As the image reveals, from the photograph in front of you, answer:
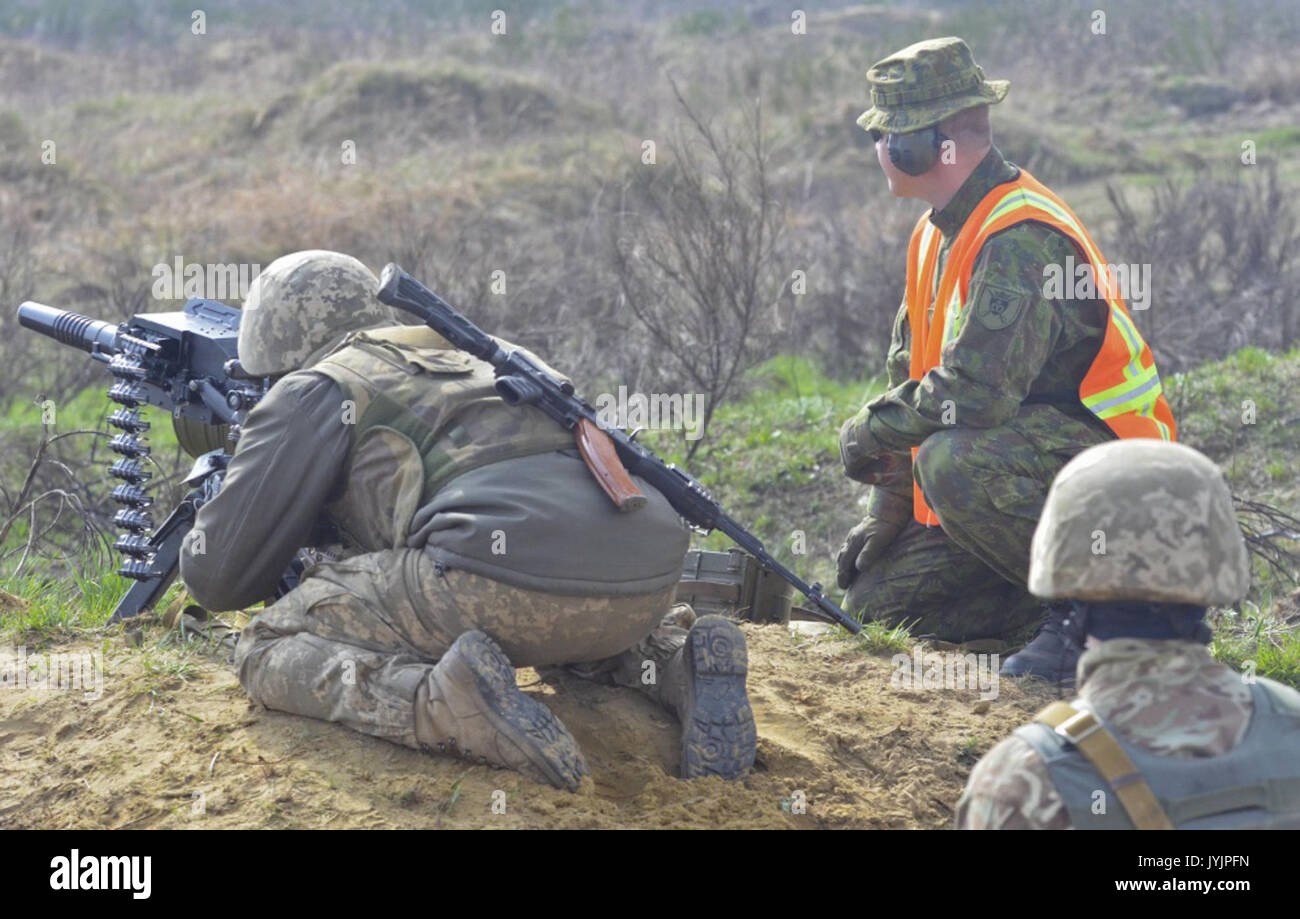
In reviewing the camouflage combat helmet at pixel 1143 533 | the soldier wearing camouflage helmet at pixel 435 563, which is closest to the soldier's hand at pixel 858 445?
the soldier wearing camouflage helmet at pixel 435 563

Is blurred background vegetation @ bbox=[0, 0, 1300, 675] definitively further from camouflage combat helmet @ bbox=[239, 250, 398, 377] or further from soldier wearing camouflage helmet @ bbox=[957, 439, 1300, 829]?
soldier wearing camouflage helmet @ bbox=[957, 439, 1300, 829]

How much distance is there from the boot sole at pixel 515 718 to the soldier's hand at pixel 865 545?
243 cm

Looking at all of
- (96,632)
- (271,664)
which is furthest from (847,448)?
(96,632)

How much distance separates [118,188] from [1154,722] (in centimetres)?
1571

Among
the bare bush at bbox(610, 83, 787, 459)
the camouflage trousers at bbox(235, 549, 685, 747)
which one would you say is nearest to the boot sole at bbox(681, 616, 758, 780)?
the camouflage trousers at bbox(235, 549, 685, 747)

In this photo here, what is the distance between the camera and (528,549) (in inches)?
164

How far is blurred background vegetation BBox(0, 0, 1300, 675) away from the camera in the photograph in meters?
8.93

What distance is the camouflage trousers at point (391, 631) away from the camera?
420cm

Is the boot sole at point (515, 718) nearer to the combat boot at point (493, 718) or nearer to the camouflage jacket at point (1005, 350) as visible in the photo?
the combat boot at point (493, 718)

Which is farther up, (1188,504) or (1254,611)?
(1188,504)

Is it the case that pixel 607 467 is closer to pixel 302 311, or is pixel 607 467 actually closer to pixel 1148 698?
pixel 302 311

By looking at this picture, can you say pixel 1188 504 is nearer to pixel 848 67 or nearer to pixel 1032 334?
pixel 1032 334

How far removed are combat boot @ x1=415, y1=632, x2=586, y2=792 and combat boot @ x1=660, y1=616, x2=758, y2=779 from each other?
0.39m

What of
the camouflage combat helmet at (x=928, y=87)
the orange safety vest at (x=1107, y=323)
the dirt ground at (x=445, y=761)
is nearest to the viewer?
the dirt ground at (x=445, y=761)
